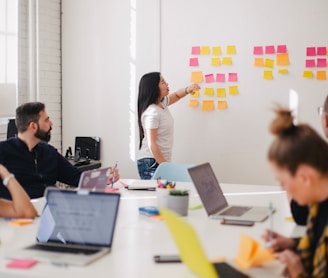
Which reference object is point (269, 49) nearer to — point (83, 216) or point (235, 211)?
point (235, 211)

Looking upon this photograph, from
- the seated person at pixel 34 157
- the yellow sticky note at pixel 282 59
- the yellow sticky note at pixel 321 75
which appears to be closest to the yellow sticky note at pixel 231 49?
the yellow sticky note at pixel 282 59

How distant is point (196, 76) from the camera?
15.4ft

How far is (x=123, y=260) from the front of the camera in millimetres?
1688

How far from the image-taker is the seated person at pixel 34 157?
3145 mm

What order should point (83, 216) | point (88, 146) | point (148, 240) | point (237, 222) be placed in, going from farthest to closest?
point (88, 146)
point (237, 222)
point (148, 240)
point (83, 216)

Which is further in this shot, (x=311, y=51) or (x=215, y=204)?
(x=311, y=51)

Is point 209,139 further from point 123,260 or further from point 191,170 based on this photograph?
point 123,260

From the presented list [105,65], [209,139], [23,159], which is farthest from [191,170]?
[105,65]

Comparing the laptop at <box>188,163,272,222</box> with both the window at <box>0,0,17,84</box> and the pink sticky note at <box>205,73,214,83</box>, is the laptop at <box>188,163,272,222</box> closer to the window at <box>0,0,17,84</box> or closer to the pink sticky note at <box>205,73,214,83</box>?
the pink sticky note at <box>205,73,214,83</box>

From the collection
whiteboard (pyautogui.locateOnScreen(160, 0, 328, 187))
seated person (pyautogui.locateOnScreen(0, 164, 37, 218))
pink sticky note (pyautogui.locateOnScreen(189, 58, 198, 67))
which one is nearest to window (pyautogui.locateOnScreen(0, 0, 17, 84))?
whiteboard (pyautogui.locateOnScreen(160, 0, 328, 187))

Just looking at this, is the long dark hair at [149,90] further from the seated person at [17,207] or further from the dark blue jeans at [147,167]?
the seated person at [17,207]

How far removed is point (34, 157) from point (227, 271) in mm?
1972

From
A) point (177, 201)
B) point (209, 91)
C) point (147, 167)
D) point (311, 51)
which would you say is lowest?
point (147, 167)

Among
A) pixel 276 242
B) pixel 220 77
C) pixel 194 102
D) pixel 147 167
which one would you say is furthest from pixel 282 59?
pixel 276 242
